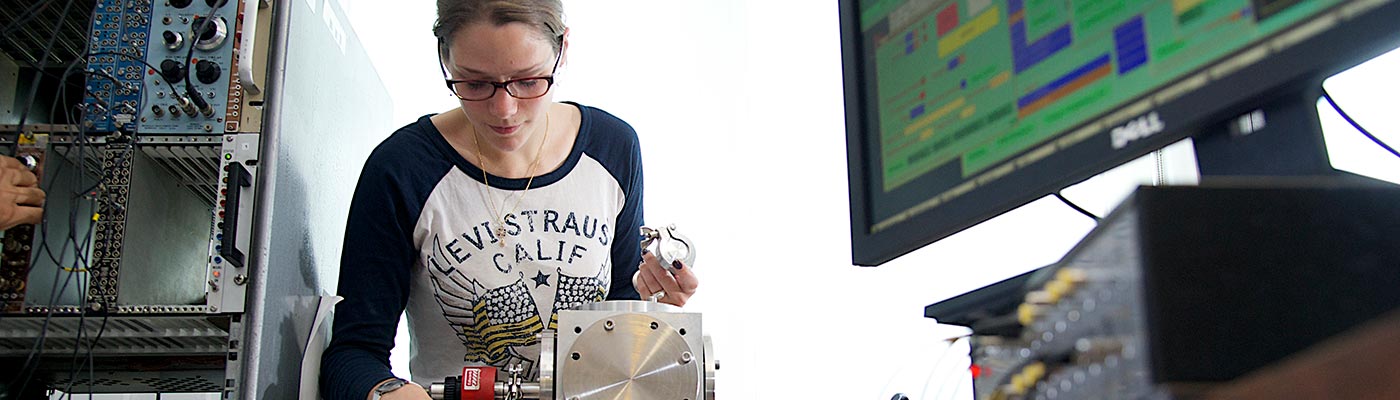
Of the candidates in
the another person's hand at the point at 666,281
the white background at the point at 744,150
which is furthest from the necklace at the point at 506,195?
the white background at the point at 744,150

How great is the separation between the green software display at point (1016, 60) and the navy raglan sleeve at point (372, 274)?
83 centimetres

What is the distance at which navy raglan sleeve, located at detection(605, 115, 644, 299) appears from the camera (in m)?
1.74

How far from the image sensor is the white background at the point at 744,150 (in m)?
2.37

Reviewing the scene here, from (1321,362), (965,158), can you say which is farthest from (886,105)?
(1321,362)

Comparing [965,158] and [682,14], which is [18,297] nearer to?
[965,158]

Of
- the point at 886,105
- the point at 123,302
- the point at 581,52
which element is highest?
the point at 581,52

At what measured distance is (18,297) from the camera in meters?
1.52

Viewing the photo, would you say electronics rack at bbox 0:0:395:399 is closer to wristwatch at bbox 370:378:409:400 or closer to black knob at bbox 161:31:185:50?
black knob at bbox 161:31:185:50

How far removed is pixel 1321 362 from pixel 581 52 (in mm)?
2772

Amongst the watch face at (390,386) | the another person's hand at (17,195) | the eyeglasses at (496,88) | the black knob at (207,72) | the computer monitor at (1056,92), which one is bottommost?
the watch face at (390,386)

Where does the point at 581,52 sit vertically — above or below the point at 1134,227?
above

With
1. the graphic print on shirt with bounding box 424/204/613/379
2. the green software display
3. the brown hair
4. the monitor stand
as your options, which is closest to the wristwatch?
the graphic print on shirt with bounding box 424/204/613/379

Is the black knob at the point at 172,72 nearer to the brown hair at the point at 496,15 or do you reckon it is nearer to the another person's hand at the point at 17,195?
the another person's hand at the point at 17,195

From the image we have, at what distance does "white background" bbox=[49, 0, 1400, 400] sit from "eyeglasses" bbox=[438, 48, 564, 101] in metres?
0.81
